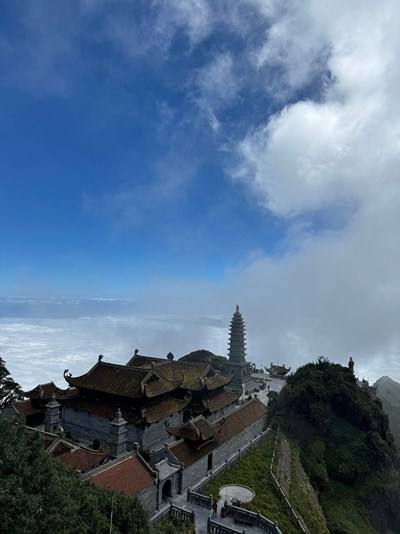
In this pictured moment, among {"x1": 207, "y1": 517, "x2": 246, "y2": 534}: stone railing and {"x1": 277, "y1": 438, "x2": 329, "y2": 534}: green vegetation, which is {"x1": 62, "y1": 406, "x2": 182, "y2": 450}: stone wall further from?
{"x1": 277, "y1": 438, "x2": 329, "y2": 534}: green vegetation

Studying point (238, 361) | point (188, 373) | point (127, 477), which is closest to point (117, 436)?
point (127, 477)

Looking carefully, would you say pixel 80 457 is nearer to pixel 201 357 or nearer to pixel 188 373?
pixel 188 373

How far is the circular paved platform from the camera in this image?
1132 inches

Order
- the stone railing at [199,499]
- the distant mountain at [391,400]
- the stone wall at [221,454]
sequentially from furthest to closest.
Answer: the distant mountain at [391,400] < the stone wall at [221,454] < the stone railing at [199,499]

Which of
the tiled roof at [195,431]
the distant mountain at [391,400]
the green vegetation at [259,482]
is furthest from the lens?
the distant mountain at [391,400]

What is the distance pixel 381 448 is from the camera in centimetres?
4397

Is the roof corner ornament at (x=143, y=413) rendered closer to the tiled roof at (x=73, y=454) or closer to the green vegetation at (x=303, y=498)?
the tiled roof at (x=73, y=454)

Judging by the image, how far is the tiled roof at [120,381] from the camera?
3441cm

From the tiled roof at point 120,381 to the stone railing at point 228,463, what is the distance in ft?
25.6

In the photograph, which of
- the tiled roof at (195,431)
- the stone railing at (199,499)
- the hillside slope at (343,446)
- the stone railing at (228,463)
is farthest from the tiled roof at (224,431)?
the hillside slope at (343,446)

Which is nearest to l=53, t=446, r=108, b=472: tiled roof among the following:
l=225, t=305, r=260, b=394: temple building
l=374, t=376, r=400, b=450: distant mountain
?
l=225, t=305, r=260, b=394: temple building

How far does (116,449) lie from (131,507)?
13.5 meters

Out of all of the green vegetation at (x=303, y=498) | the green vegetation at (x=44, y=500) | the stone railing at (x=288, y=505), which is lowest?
the green vegetation at (x=303, y=498)

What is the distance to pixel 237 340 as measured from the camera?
6384 cm
